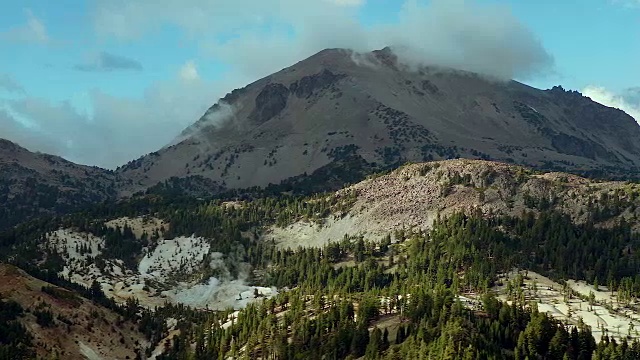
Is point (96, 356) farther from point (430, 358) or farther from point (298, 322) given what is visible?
point (430, 358)

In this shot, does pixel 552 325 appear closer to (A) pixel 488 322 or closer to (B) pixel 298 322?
(A) pixel 488 322

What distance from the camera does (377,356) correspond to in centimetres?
16375

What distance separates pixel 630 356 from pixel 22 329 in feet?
502

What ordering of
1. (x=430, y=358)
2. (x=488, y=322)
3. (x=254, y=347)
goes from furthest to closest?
Answer: (x=254, y=347) < (x=488, y=322) < (x=430, y=358)

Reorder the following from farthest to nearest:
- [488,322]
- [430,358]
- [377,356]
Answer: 1. [488,322]
2. [377,356]
3. [430,358]

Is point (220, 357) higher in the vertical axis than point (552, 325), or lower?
lower

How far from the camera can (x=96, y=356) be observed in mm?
192750

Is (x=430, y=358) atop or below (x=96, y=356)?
atop

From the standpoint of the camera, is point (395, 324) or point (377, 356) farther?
point (395, 324)

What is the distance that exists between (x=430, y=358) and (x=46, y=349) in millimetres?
100010

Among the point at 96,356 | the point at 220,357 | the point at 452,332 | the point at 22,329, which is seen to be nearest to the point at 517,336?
the point at 452,332

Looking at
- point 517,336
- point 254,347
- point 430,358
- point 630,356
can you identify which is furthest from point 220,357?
point 630,356

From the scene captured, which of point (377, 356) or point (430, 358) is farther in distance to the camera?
point (377, 356)

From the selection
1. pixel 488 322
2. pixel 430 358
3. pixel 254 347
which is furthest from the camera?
pixel 254 347
